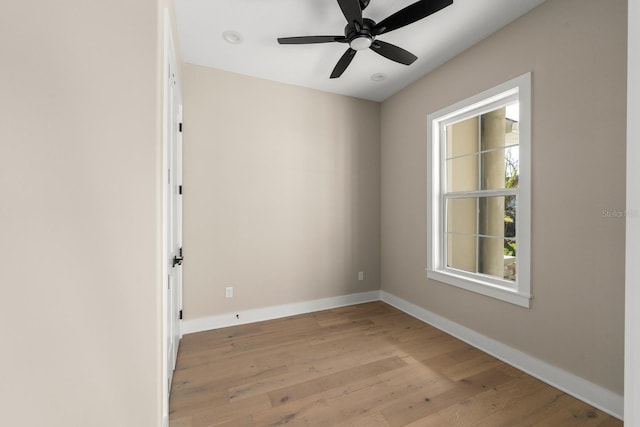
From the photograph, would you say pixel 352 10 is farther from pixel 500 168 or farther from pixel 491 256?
pixel 491 256

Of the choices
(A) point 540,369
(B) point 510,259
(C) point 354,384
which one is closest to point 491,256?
(B) point 510,259

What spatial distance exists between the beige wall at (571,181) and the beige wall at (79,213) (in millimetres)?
2513

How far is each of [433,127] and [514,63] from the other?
86 centimetres

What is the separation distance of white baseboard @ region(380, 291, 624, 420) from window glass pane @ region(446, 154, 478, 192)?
140 cm

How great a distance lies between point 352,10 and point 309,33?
719 mm

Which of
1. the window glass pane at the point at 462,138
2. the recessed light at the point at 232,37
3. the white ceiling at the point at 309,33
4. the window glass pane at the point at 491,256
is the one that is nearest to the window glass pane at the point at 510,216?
the window glass pane at the point at 491,256

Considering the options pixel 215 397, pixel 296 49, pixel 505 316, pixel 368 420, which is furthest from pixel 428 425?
pixel 296 49

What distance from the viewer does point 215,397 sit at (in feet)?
5.74

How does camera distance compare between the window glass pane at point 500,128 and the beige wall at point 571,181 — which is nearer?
the beige wall at point 571,181

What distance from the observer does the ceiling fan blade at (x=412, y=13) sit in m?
1.58

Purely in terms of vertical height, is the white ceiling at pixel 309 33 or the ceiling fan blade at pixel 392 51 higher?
the white ceiling at pixel 309 33

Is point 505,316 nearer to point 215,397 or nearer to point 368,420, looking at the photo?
point 368,420

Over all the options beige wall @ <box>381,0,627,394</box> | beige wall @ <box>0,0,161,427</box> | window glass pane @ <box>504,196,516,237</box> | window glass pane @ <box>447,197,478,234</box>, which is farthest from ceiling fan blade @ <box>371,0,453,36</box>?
window glass pane @ <box>447,197,478,234</box>

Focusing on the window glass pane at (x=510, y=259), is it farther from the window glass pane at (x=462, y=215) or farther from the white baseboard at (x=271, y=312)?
the white baseboard at (x=271, y=312)
